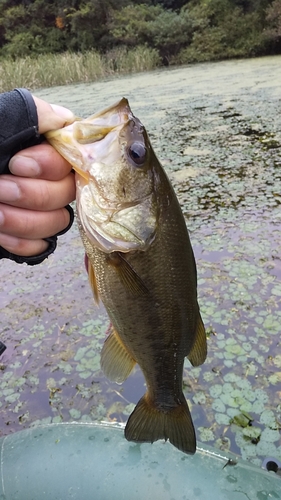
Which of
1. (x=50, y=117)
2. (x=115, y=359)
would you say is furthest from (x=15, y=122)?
(x=115, y=359)

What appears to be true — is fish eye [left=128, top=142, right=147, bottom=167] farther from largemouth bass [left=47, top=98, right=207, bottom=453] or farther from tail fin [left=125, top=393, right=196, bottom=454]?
tail fin [left=125, top=393, right=196, bottom=454]

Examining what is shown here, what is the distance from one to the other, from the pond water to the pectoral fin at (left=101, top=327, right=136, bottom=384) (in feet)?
2.98

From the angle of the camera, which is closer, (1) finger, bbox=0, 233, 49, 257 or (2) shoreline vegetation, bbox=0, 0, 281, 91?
(1) finger, bbox=0, 233, 49, 257

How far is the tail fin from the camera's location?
134 centimetres

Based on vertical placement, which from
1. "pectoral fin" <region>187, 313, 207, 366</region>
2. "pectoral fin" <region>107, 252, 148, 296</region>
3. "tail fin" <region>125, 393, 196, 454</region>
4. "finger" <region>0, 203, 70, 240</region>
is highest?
"finger" <region>0, 203, 70, 240</region>

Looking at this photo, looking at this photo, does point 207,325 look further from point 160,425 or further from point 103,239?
point 103,239

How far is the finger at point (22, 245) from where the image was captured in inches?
46.6

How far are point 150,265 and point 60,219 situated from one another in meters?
0.28

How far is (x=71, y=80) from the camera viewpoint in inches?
635

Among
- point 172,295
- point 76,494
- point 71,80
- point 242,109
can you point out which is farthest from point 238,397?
point 71,80

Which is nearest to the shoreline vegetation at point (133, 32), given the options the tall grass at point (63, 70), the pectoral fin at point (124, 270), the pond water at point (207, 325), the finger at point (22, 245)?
the tall grass at point (63, 70)

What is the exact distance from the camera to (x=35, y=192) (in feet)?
3.64

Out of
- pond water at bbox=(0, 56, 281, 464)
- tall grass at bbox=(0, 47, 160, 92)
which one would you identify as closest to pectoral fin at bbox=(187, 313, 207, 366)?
pond water at bbox=(0, 56, 281, 464)

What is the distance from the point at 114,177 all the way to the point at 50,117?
0.22 metres
